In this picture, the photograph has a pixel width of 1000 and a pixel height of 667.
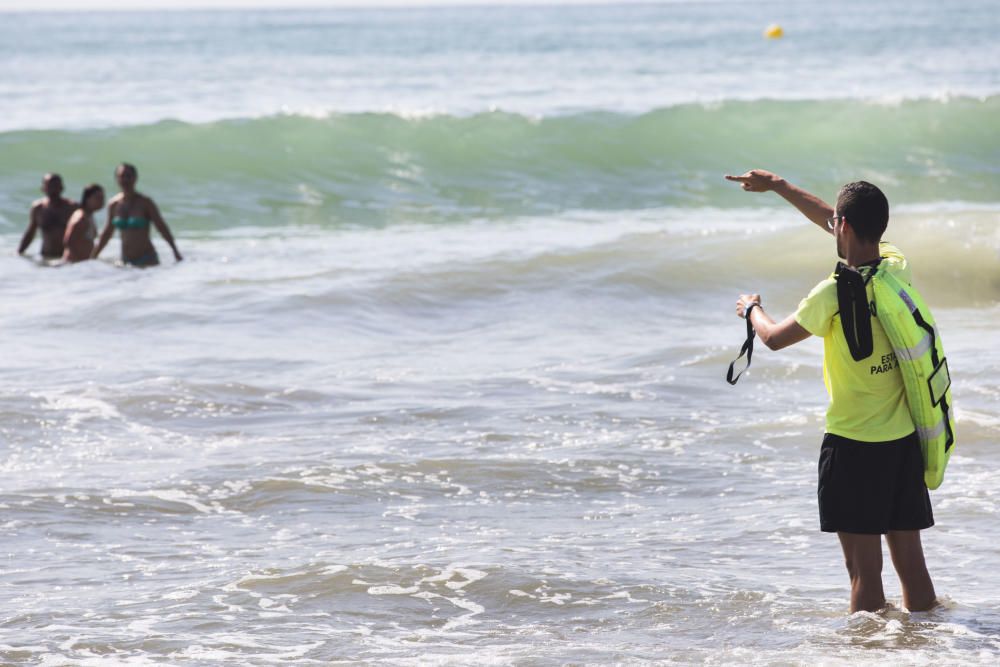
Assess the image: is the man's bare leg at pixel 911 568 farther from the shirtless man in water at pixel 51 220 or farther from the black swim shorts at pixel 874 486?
the shirtless man in water at pixel 51 220

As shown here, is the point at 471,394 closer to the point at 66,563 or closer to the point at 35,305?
the point at 66,563

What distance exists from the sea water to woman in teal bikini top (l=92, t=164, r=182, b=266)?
34cm

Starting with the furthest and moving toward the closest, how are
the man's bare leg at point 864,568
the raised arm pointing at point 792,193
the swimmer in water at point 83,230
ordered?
the swimmer in water at point 83,230
the raised arm pointing at point 792,193
the man's bare leg at point 864,568

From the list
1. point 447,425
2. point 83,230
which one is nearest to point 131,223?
point 83,230

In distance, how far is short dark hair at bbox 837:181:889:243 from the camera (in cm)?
408

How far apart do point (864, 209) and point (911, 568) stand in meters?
1.23

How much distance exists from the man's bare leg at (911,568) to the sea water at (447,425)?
79 mm

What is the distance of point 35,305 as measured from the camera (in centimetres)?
1200

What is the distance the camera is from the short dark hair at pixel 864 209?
161 inches

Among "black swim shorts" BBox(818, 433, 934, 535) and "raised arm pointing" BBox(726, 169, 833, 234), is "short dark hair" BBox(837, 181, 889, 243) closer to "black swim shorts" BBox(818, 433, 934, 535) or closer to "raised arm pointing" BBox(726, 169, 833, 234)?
"raised arm pointing" BBox(726, 169, 833, 234)

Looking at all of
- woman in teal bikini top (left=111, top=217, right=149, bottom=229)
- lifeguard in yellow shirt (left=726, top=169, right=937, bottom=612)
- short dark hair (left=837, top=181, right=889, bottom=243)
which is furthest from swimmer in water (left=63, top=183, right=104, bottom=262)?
short dark hair (left=837, top=181, right=889, bottom=243)

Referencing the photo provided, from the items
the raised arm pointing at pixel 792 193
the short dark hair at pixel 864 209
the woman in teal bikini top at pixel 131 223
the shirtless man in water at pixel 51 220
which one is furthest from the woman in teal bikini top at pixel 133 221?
the short dark hair at pixel 864 209

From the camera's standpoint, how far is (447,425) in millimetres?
7809

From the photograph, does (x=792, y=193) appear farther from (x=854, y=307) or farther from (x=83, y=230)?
(x=83, y=230)
